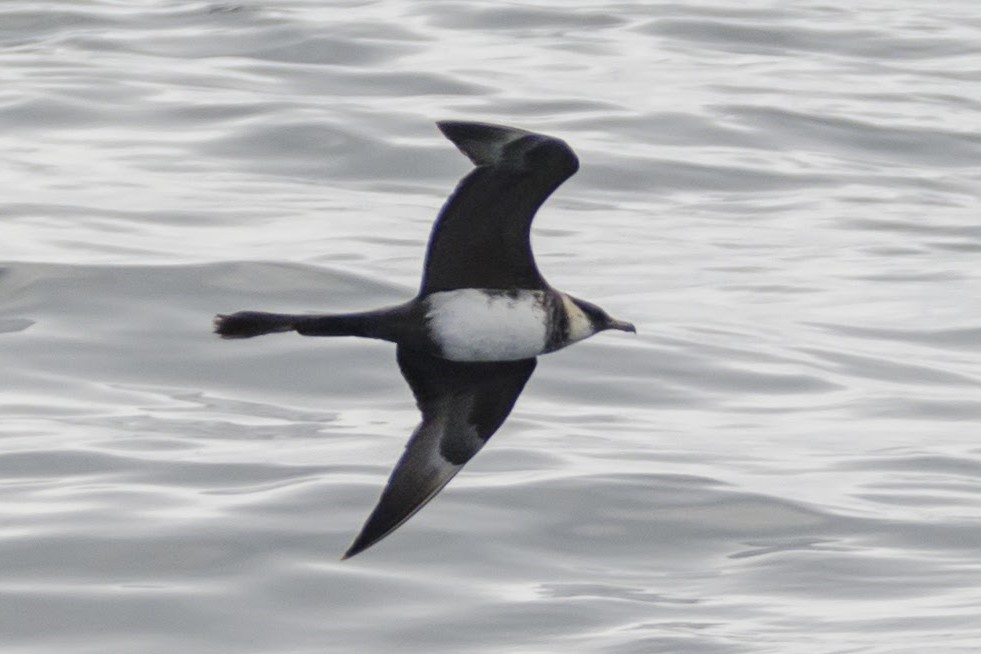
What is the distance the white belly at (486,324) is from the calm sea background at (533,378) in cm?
139

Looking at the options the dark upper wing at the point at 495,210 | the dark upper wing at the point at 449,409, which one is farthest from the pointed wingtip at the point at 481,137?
the dark upper wing at the point at 449,409

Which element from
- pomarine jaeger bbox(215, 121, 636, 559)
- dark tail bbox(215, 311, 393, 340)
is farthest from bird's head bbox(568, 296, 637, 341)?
dark tail bbox(215, 311, 393, 340)

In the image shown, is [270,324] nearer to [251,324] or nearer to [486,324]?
[251,324]

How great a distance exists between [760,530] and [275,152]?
7014mm

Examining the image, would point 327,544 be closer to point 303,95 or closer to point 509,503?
point 509,503

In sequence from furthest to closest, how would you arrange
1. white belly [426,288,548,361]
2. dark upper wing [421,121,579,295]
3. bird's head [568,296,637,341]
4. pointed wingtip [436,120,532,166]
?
bird's head [568,296,637,341] < white belly [426,288,548,361] < dark upper wing [421,121,579,295] < pointed wingtip [436,120,532,166]

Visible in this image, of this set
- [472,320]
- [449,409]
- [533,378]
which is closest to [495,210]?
[472,320]

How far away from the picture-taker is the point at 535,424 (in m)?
10.7

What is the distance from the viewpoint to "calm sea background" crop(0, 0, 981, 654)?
8.59 metres

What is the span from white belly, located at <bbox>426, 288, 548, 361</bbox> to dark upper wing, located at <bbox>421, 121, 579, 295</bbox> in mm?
65

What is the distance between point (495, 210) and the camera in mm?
7328

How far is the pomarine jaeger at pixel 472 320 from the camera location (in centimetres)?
705

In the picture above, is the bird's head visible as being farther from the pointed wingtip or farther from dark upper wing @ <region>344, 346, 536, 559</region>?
the pointed wingtip

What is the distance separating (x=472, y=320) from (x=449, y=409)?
2.21 ft
